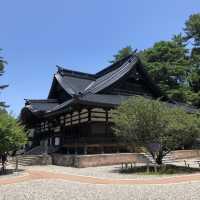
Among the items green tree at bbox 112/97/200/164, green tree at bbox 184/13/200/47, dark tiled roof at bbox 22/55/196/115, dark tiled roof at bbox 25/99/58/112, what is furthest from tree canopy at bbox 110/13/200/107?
green tree at bbox 112/97/200/164

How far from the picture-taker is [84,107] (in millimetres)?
24516

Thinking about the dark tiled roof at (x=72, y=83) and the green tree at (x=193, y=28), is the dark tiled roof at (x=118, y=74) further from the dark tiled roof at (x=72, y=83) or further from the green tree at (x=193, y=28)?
the green tree at (x=193, y=28)

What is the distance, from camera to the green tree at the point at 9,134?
1869 cm

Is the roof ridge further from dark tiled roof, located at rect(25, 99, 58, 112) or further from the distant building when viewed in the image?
dark tiled roof, located at rect(25, 99, 58, 112)

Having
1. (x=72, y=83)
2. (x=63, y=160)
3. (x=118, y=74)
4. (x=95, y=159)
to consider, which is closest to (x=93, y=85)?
(x=72, y=83)

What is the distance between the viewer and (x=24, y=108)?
107 ft

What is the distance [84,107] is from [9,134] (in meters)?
7.23

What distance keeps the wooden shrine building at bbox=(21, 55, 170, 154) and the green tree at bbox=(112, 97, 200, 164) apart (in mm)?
5380

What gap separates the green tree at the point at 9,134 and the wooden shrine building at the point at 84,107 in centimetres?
511

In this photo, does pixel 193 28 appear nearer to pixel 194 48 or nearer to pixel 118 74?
pixel 194 48

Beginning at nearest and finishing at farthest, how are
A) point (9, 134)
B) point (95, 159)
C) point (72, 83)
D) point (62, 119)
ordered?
1. point (9, 134)
2. point (95, 159)
3. point (62, 119)
4. point (72, 83)

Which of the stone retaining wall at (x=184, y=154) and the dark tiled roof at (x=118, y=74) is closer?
the stone retaining wall at (x=184, y=154)

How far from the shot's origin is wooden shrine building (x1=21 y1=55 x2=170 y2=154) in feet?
81.1

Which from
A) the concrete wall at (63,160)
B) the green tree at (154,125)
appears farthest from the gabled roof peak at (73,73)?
the green tree at (154,125)
